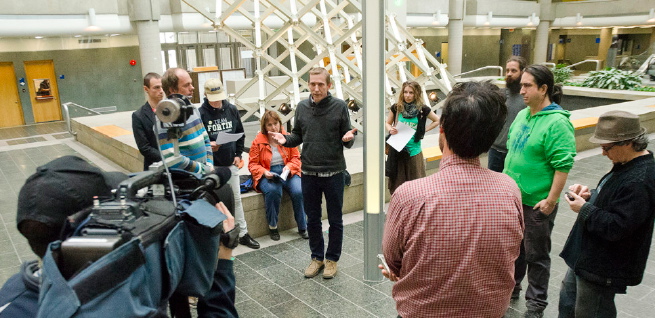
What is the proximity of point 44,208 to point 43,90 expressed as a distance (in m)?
17.5

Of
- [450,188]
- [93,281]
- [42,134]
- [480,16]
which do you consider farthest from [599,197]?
Answer: [480,16]

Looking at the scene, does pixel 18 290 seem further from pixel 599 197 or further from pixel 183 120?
pixel 599 197

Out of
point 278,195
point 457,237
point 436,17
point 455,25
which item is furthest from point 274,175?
point 455,25

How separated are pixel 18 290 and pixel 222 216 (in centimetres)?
52

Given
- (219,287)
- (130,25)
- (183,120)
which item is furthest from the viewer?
(130,25)

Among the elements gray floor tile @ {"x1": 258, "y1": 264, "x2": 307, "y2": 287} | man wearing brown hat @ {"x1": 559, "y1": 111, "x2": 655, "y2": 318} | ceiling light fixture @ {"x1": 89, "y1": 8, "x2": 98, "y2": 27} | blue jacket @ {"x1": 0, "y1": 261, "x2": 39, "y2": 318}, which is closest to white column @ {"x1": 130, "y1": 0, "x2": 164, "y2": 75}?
ceiling light fixture @ {"x1": 89, "y1": 8, "x2": 98, "y2": 27}

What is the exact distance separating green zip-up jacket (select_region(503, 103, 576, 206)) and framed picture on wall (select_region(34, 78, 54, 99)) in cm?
1685

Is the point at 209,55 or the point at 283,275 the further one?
the point at 209,55

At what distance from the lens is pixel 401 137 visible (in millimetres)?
4820

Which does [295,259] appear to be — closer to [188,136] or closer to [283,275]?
[283,275]

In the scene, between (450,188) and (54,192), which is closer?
(54,192)

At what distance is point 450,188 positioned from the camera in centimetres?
165

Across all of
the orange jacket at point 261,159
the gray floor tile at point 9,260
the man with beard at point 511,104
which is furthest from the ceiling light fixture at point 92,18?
the man with beard at point 511,104

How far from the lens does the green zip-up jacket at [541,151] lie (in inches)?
124
